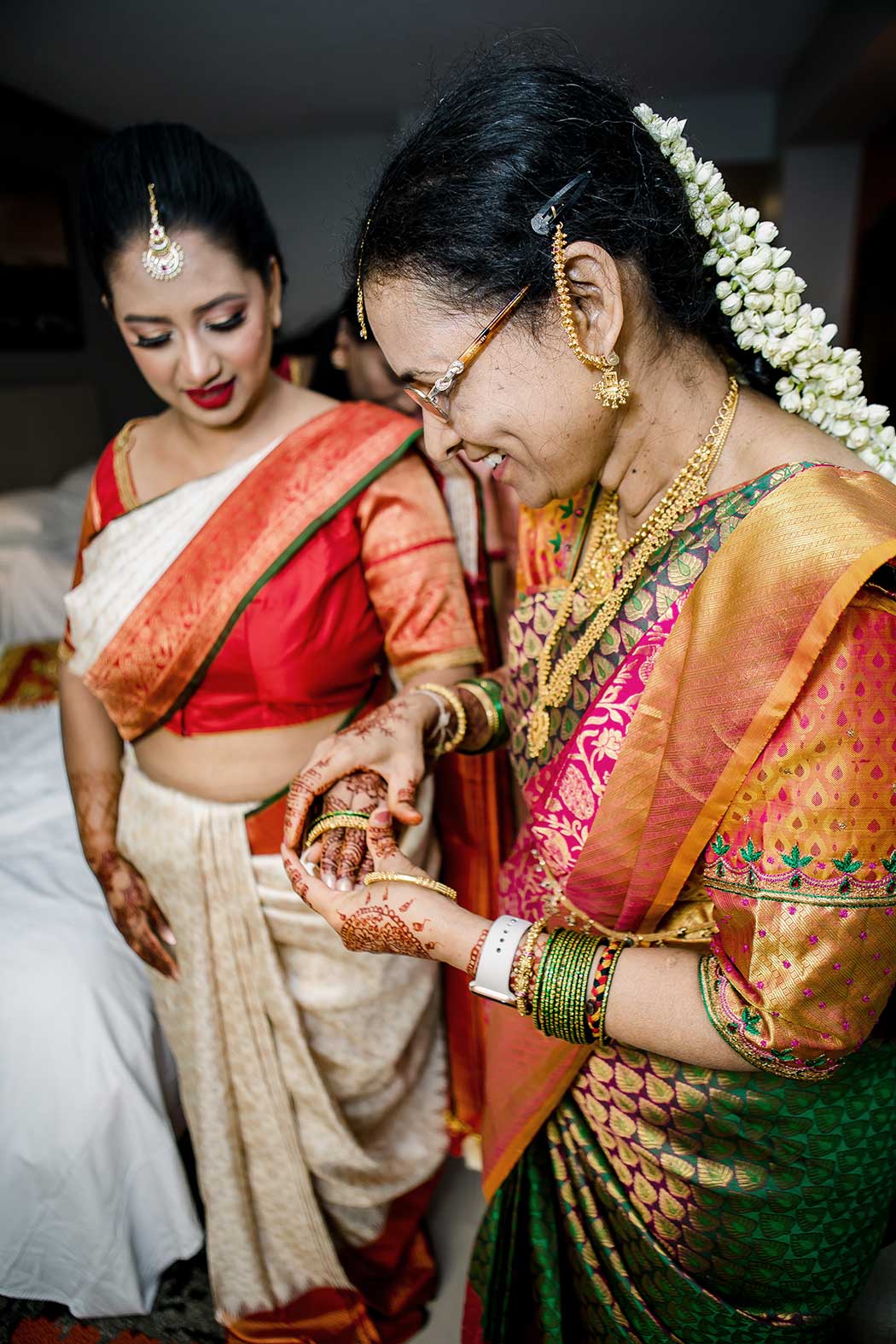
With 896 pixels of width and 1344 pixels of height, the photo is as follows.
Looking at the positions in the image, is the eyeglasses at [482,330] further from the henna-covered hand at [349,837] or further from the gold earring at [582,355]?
the henna-covered hand at [349,837]

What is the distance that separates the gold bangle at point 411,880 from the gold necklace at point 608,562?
252 mm

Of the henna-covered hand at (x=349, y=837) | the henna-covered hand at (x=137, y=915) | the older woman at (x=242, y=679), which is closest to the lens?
the henna-covered hand at (x=349, y=837)

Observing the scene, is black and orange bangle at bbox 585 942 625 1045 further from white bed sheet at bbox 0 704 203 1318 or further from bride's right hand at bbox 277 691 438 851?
white bed sheet at bbox 0 704 203 1318

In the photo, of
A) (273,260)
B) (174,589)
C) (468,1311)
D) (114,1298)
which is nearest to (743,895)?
(468,1311)

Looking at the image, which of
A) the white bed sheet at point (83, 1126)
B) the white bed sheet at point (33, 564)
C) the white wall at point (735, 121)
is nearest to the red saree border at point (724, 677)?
the white bed sheet at point (83, 1126)

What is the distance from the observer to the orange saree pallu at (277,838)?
1.24 m

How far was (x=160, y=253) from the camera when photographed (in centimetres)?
113

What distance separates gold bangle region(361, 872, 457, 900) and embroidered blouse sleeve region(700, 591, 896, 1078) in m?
0.25

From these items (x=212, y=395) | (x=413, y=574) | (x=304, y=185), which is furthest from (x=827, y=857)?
(x=304, y=185)

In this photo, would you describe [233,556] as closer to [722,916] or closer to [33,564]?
[722,916]

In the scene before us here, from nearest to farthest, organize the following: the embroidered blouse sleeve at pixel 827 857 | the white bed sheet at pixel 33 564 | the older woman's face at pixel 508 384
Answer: the embroidered blouse sleeve at pixel 827 857 < the older woman's face at pixel 508 384 < the white bed sheet at pixel 33 564

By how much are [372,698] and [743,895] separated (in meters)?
0.81

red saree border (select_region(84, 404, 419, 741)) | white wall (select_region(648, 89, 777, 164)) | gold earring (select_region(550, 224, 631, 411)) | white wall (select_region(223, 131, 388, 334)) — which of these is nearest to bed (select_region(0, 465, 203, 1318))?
red saree border (select_region(84, 404, 419, 741))

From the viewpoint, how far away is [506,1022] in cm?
102
